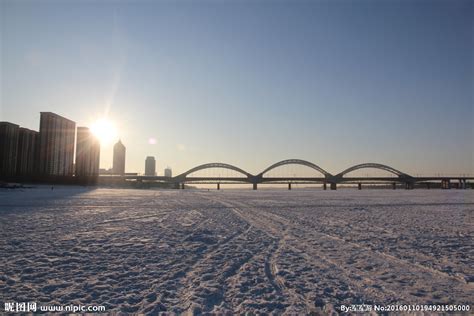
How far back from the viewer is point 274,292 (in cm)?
436

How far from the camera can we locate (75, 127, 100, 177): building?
170875 mm

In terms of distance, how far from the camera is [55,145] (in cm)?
16150

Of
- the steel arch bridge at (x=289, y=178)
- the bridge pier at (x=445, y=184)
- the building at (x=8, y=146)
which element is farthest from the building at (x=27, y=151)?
the bridge pier at (x=445, y=184)

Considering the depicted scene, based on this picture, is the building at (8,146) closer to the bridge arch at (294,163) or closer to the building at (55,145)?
the building at (55,145)

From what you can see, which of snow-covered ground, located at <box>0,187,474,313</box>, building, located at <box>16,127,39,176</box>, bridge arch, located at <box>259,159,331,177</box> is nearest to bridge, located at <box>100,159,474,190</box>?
bridge arch, located at <box>259,159,331,177</box>

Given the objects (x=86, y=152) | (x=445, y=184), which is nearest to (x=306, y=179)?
(x=445, y=184)

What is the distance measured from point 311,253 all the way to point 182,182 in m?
141

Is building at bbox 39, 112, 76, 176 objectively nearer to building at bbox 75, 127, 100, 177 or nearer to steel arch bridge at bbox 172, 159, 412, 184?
building at bbox 75, 127, 100, 177

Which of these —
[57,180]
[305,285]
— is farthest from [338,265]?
[57,180]

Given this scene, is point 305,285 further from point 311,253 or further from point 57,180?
point 57,180

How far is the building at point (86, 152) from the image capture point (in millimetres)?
170875

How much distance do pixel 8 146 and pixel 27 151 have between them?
13.3 m

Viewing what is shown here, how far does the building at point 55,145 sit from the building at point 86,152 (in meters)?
7.05

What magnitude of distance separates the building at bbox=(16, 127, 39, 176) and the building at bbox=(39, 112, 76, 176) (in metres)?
4.92
